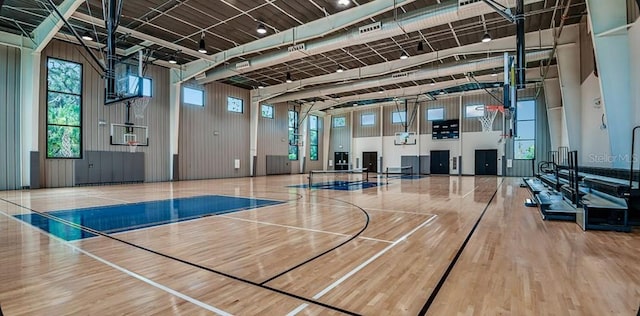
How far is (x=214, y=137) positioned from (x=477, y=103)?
1733 centimetres

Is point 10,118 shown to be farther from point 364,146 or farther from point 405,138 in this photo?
point 405,138

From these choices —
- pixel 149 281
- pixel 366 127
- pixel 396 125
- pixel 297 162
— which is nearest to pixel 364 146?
pixel 366 127

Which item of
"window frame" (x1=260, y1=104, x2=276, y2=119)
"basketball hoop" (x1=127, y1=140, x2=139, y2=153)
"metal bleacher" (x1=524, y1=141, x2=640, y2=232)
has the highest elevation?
"window frame" (x1=260, y1=104, x2=276, y2=119)

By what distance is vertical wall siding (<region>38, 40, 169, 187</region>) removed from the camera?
1207 cm

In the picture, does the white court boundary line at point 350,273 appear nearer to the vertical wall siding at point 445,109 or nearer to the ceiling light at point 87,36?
the ceiling light at point 87,36

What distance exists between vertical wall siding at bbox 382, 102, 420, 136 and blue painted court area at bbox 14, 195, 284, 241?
703 inches

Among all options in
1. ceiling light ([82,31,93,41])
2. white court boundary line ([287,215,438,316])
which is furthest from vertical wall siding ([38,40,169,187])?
white court boundary line ([287,215,438,316])

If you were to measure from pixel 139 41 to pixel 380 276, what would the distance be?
1368 centimetres

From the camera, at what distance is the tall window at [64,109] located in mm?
12148

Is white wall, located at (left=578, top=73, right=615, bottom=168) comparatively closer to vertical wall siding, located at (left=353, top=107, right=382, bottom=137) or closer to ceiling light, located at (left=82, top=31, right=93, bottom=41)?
vertical wall siding, located at (left=353, top=107, right=382, bottom=137)

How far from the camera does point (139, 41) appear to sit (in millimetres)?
12609

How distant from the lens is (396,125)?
24812mm

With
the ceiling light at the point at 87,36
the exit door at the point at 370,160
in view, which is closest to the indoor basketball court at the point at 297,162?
the ceiling light at the point at 87,36

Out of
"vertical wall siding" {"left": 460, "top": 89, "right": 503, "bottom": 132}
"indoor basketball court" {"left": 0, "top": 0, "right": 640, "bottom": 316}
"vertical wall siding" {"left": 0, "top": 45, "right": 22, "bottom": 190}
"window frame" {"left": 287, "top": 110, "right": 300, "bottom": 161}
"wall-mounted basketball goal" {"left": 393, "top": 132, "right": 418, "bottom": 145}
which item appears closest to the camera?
"indoor basketball court" {"left": 0, "top": 0, "right": 640, "bottom": 316}
